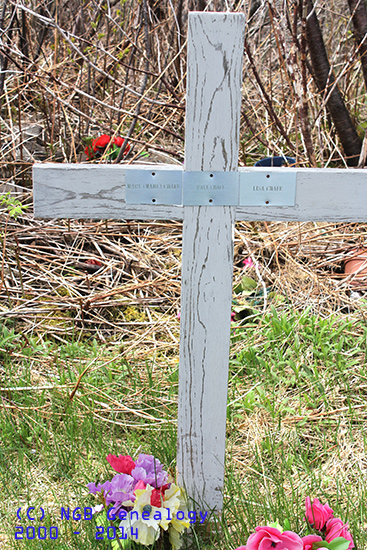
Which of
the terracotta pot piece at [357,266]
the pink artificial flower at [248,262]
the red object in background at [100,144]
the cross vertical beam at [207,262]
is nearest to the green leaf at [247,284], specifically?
the pink artificial flower at [248,262]

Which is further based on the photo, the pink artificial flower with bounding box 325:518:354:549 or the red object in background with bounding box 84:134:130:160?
the red object in background with bounding box 84:134:130:160

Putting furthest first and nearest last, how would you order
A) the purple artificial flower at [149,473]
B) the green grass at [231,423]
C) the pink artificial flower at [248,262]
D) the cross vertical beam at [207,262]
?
the pink artificial flower at [248,262] → the green grass at [231,423] → the purple artificial flower at [149,473] → the cross vertical beam at [207,262]

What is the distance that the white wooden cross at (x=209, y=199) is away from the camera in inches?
49.5

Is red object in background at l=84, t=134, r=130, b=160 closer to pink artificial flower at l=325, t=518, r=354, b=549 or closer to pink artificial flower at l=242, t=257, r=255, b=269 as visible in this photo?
pink artificial flower at l=242, t=257, r=255, b=269

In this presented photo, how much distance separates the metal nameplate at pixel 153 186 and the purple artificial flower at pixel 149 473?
74cm

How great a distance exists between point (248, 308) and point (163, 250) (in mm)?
882

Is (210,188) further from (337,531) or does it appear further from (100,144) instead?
(100,144)

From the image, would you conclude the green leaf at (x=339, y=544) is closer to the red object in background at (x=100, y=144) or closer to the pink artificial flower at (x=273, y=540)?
the pink artificial flower at (x=273, y=540)

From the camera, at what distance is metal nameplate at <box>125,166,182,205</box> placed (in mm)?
1335

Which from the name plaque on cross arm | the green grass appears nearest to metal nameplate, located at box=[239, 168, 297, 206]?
the name plaque on cross arm

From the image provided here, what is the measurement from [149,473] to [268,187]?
34.9 inches

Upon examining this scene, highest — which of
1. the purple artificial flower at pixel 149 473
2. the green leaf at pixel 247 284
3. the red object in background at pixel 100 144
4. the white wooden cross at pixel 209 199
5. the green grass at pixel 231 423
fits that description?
the red object in background at pixel 100 144

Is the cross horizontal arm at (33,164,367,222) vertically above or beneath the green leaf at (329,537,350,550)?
above

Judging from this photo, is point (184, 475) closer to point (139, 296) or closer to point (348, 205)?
point (348, 205)
